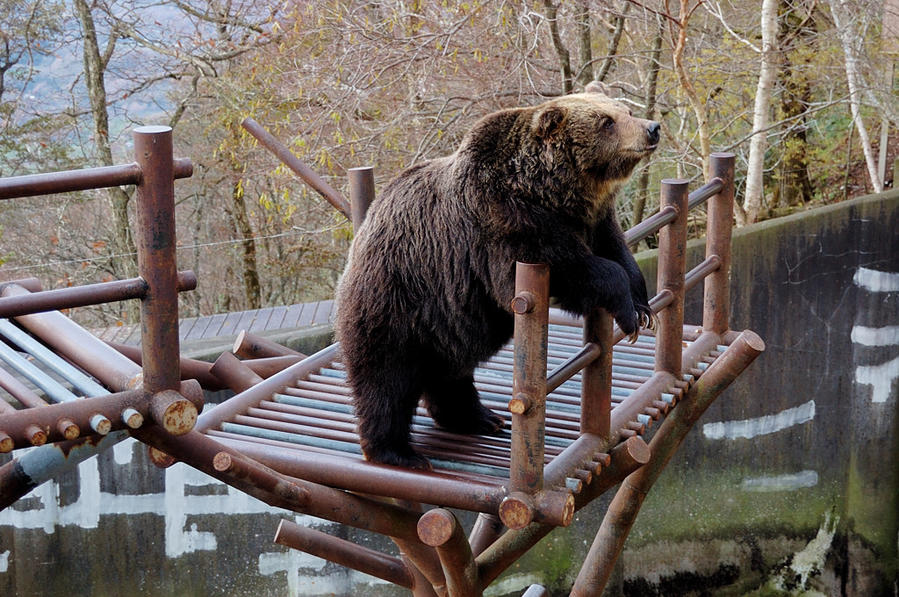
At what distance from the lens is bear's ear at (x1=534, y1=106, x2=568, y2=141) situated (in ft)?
10.8

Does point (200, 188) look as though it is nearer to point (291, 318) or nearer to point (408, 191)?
point (291, 318)

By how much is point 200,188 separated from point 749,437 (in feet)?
24.3

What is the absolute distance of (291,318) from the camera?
7.00 m

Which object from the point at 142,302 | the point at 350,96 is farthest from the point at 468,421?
the point at 350,96

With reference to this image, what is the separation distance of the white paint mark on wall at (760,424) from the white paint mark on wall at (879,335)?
540 mm

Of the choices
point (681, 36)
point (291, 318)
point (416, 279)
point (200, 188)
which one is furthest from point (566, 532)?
point (200, 188)

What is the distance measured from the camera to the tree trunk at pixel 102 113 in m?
10.3

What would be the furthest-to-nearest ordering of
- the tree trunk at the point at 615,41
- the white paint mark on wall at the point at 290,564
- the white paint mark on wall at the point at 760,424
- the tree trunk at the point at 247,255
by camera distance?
the tree trunk at the point at 247,255, the tree trunk at the point at 615,41, the white paint mark on wall at the point at 760,424, the white paint mark on wall at the point at 290,564

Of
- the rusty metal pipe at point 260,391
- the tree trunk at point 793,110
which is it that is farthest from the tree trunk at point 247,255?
the rusty metal pipe at point 260,391

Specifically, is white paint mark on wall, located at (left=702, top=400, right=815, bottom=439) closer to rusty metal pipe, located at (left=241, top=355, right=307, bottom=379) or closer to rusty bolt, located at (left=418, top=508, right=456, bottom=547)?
rusty metal pipe, located at (left=241, top=355, right=307, bottom=379)

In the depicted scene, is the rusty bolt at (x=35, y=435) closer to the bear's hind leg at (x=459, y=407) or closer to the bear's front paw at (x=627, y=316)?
the bear's hind leg at (x=459, y=407)

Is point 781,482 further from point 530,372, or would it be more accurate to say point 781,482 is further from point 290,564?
point 530,372

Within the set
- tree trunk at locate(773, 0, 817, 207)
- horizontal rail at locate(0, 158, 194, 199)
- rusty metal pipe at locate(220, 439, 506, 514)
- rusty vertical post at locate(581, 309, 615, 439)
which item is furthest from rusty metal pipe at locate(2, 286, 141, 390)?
tree trunk at locate(773, 0, 817, 207)

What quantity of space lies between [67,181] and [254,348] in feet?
9.11
